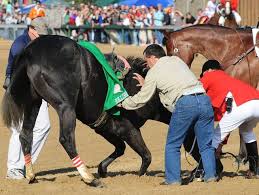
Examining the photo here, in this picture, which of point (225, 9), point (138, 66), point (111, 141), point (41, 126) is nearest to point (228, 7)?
point (225, 9)

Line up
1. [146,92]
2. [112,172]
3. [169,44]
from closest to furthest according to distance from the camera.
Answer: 1. [146,92]
2. [112,172]
3. [169,44]

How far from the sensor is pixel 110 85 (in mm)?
9570

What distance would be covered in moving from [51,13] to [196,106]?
90.5ft

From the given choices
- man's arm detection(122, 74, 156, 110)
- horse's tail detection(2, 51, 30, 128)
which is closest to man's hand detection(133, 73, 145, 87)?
man's arm detection(122, 74, 156, 110)

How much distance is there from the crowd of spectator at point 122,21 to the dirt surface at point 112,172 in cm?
1556

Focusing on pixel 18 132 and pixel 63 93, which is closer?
pixel 63 93

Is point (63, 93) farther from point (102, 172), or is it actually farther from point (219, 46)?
point (219, 46)

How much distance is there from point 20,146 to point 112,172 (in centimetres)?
137

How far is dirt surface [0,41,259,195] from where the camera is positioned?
882 cm

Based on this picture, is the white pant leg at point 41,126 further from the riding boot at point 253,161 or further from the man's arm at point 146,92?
the riding boot at point 253,161

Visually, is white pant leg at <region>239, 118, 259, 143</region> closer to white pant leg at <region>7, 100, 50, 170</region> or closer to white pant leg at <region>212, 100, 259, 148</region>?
white pant leg at <region>212, 100, 259, 148</region>

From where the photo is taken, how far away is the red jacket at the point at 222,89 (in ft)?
30.6

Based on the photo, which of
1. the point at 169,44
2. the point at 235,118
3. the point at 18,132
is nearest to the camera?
the point at 235,118

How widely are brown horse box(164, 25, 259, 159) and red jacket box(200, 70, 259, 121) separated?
71.2 inches
